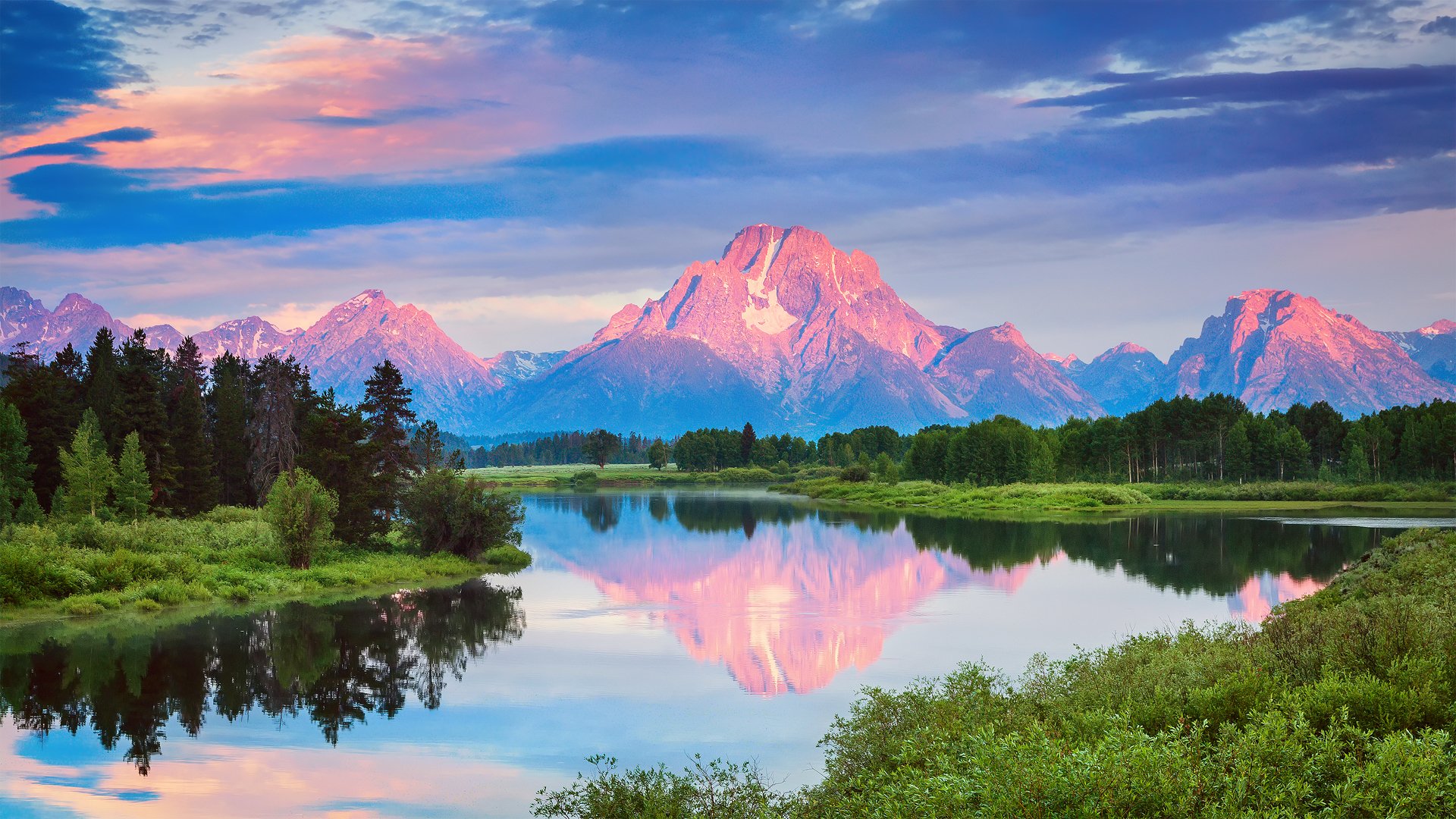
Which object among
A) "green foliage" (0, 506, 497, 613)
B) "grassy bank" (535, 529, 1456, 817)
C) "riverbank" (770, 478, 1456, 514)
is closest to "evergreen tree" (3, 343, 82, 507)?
"green foliage" (0, 506, 497, 613)

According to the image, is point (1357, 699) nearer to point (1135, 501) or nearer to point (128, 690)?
point (128, 690)

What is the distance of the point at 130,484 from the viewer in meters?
49.7

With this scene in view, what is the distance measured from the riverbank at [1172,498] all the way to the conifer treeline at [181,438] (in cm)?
6402

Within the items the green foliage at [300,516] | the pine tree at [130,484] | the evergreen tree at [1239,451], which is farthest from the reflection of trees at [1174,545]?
the pine tree at [130,484]

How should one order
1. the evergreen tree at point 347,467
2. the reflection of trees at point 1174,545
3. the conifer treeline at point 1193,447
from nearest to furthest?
the reflection of trees at point 1174,545 → the evergreen tree at point 347,467 → the conifer treeline at point 1193,447

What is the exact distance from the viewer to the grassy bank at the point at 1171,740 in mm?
10305

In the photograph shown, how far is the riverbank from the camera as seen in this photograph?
103 metres

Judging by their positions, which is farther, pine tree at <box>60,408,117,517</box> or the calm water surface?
pine tree at <box>60,408,117,517</box>

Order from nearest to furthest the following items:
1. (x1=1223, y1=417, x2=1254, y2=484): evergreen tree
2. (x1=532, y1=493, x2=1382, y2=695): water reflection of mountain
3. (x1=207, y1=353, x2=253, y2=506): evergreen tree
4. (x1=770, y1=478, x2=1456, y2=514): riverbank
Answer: (x1=532, y1=493, x2=1382, y2=695): water reflection of mountain
(x1=207, y1=353, x2=253, y2=506): evergreen tree
(x1=770, y1=478, x2=1456, y2=514): riverbank
(x1=1223, y1=417, x2=1254, y2=484): evergreen tree

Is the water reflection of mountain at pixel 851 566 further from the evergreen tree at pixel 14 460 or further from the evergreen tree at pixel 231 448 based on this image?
the evergreen tree at pixel 14 460

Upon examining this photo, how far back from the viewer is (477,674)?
98.7 ft

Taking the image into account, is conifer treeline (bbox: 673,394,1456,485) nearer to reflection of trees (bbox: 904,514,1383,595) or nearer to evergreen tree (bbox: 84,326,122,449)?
reflection of trees (bbox: 904,514,1383,595)

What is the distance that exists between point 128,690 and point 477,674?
870 cm

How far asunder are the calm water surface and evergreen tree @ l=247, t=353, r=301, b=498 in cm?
1784
